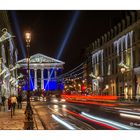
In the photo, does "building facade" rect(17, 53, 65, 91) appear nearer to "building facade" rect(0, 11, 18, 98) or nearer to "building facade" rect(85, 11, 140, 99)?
"building facade" rect(0, 11, 18, 98)

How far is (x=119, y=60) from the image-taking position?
75.4 meters

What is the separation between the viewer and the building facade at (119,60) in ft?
221

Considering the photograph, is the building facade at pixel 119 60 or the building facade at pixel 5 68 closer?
the building facade at pixel 5 68

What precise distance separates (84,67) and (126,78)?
22.5 meters

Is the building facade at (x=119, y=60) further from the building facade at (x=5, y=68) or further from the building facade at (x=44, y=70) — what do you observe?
the building facade at (x=5, y=68)

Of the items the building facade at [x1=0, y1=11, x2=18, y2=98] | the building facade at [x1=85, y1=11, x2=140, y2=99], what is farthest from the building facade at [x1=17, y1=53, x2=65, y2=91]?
the building facade at [x1=85, y1=11, x2=140, y2=99]

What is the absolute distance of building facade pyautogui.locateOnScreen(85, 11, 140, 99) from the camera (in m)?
67.4

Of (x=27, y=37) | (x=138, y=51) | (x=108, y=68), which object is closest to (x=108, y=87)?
(x=108, y=68)

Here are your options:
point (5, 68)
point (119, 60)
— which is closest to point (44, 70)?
point (119, 60)

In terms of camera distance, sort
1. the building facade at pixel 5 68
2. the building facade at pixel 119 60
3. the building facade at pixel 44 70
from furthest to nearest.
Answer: the building facade at pixel 44 70, the building facade at pixel 119 60, the building facade at pixel 5 68

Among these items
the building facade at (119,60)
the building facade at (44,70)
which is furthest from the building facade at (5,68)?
the building facade at (119,60)

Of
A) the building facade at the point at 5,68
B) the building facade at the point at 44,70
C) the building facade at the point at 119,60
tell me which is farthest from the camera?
the building facade at the point at 44,70
